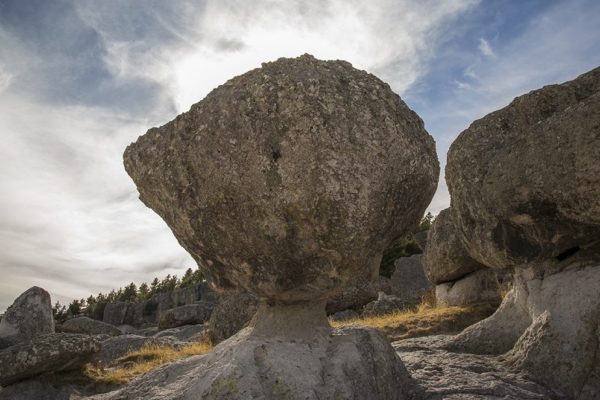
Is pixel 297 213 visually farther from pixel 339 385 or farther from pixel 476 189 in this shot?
pixel 476 189

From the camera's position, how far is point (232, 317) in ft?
56.9

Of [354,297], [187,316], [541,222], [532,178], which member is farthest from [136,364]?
[187,316]

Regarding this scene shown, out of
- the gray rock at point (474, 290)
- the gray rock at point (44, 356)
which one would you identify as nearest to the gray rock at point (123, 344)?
the gray rock at point (44, 356)

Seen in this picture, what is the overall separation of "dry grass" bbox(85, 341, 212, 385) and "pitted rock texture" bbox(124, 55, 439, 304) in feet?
22.4

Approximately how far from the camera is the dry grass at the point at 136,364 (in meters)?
12.4

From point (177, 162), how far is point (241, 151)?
83 cm

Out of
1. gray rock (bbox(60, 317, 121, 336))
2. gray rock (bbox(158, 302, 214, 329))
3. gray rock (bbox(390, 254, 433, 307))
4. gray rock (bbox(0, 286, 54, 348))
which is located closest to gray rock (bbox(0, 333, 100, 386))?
gray rock (bbox(0, 286, 54, 348))

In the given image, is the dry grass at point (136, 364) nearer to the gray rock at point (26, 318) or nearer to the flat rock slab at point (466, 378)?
the gray rock at point (26, 318)

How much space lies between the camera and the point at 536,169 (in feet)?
20.5

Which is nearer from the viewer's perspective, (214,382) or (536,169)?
(214,382)

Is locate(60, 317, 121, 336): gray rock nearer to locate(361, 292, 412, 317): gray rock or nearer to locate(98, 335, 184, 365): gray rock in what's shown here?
locate(98, 335, 184, 365): gray rock

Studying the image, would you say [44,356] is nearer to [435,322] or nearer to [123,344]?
[435,322]

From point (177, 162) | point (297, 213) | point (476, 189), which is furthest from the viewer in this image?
point (476, 189)

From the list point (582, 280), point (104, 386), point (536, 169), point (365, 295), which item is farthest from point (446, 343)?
point (365, 295)
